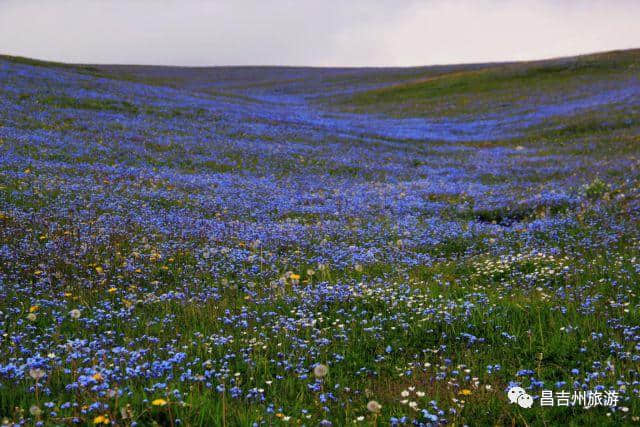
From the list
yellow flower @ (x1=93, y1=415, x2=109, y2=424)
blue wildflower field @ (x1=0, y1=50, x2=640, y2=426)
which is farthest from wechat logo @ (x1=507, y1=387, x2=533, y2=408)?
yellow flower @ (x1=93, y1=415, x2=109, y2=424)

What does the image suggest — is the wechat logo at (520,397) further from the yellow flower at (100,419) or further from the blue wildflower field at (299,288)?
the yellow flower at (100,419)

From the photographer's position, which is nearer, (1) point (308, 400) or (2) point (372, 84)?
(1) point (308, 400)

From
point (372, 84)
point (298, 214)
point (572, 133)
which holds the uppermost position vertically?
point (372, 84)

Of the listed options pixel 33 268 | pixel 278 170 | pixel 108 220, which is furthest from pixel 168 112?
pixel 33 268

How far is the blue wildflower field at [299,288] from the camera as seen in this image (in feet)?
13.2

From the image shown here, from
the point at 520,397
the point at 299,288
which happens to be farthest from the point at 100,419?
the point at 299,288

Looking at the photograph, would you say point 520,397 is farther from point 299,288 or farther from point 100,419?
point 299,288

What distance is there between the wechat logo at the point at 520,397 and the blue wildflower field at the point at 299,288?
6cm

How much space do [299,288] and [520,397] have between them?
12.7 ft

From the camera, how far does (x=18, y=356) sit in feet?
15.6

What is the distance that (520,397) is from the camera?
4.00 meters

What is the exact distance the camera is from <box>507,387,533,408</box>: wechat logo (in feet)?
12.9

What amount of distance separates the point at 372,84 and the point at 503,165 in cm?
6613

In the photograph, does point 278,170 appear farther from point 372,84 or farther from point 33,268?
point 372,84
